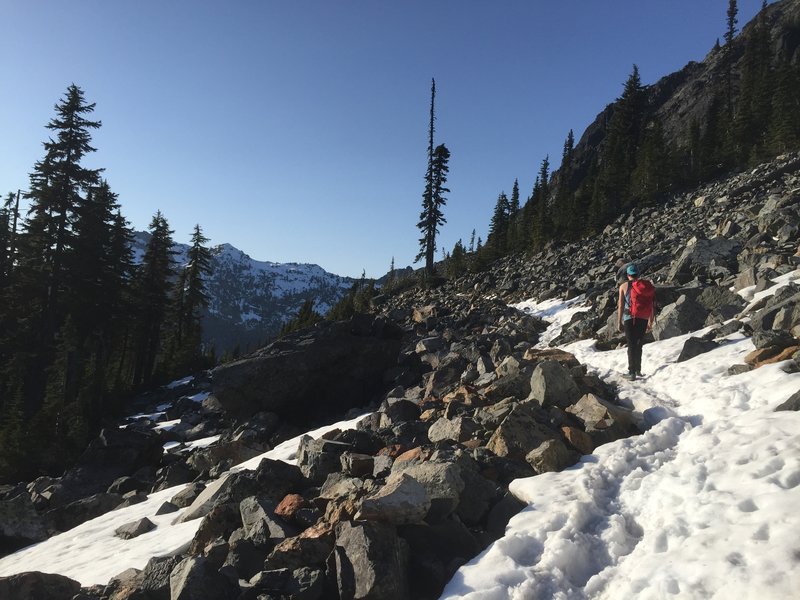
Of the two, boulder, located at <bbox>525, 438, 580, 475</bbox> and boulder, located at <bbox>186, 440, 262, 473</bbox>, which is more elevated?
boulder, located at <bbox>525, 438, 580, 475</bbox>

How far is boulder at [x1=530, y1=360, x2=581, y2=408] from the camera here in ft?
27.0

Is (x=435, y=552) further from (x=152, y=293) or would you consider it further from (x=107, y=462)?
(x=152, y=293)

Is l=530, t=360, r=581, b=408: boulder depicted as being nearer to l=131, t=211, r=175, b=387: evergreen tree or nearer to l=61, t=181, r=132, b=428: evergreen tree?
l=61, t=181, r=132, b=428: evergreen tree

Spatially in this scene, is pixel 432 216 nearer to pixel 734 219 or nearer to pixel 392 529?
pixel 734 219

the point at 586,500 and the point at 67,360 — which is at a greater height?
the point at 67,360

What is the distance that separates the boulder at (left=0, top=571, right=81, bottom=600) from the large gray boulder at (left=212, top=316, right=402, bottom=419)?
11.6m

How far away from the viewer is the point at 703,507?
4.62 m

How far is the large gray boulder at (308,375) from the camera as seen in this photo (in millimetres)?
17766

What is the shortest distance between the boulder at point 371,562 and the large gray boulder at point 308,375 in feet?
42.2

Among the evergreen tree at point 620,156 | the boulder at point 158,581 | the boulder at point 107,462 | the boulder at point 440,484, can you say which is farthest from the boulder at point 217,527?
the evergreen tree at point 620,156

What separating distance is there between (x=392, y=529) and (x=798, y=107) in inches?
1830

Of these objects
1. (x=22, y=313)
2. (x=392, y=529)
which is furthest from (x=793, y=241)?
(x=22, y=313)

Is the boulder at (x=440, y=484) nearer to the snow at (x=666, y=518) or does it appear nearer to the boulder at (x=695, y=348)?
the snow at (x=666, y=518)

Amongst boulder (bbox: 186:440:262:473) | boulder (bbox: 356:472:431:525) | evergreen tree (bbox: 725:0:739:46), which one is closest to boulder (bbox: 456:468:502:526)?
boulder (bbox: 356:472:431:525)
